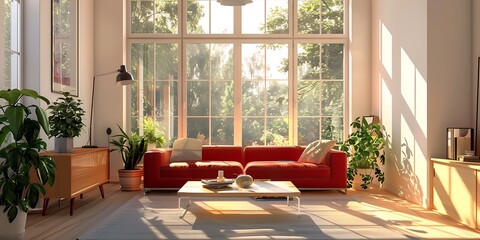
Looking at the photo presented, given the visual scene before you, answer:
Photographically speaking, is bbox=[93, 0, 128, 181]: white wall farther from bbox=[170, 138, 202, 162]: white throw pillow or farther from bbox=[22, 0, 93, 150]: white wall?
bbox=[22, 0, 93, 150]: white wall

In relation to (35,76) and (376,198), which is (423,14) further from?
(35,76)

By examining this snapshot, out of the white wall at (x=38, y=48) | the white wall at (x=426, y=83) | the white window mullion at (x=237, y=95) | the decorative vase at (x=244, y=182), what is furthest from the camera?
the white window mullion at (x=237, y=95)

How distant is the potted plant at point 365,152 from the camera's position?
717cm

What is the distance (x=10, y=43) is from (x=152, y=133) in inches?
115

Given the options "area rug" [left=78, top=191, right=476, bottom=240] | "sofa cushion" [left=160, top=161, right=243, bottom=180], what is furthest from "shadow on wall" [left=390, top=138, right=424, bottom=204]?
"sofa cushion" [left=160, top=161, right=243, bottom=180]

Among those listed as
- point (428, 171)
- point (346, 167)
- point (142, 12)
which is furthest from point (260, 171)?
point (142, 12)

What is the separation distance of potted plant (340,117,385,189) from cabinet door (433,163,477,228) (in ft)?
5.36

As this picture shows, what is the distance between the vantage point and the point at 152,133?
800cm

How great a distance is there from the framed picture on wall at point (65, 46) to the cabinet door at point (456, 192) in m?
4.60

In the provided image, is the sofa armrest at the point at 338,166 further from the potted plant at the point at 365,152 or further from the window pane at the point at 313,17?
the window pane at the point at 313,17

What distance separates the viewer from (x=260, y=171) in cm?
678

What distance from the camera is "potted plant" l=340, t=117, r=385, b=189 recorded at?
717cm

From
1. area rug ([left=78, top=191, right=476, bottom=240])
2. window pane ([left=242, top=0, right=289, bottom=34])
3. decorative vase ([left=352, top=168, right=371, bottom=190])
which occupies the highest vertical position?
window pane ([left=242, top=0, right=289, bottom=34])

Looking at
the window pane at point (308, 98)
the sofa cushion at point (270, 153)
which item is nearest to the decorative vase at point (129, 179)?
the sofa cushion at point (270, 153)
